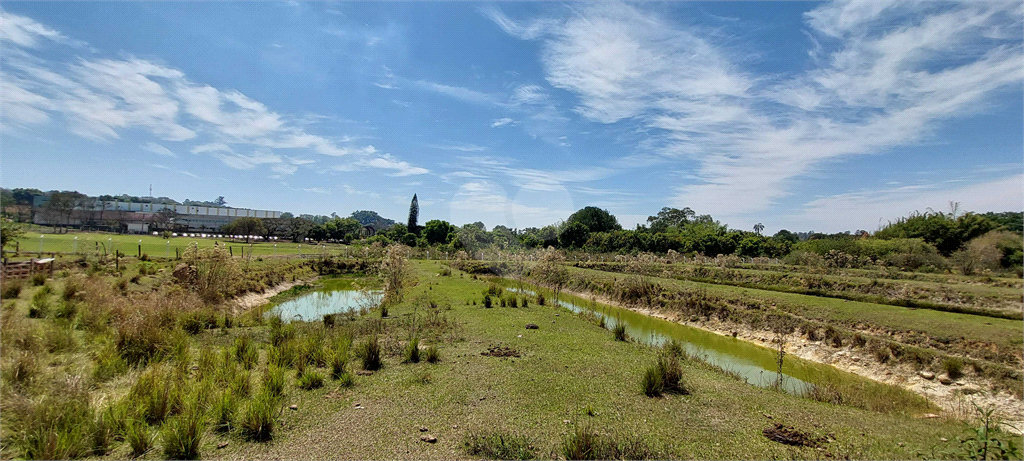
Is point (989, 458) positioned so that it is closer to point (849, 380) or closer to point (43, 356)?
point (849, 380)

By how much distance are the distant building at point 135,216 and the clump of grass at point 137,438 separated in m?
81.5

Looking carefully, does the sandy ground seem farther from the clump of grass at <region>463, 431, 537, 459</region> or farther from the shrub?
the clump of grass at <region>463, 431, 537, 459</region>

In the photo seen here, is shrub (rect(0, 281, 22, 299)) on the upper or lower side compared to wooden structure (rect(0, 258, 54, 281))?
lower

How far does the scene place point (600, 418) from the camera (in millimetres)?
6039

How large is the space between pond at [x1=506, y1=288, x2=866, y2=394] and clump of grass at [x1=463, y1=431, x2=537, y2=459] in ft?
25.1

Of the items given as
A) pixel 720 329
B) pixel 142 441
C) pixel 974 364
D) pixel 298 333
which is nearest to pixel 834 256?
pixel 720 329

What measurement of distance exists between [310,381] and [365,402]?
4.17 feet

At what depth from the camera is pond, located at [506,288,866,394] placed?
11430 mm

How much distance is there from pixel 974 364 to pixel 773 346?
5.58 meters

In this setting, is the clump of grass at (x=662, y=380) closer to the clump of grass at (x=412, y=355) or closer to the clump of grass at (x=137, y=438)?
the clump of grass at (x=412, y=355)

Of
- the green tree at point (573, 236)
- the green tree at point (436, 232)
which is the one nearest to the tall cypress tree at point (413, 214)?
the green tree at point (436, 232)

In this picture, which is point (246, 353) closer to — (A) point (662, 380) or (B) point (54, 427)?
(B) point (54, 427)

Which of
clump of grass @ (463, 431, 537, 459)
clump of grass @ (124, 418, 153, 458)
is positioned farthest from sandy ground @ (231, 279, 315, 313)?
clump of grass @ (463, 431, 537, 459)

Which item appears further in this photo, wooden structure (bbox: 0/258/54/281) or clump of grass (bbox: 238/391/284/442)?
wooden structure (bbox: 0/258/54/281)
